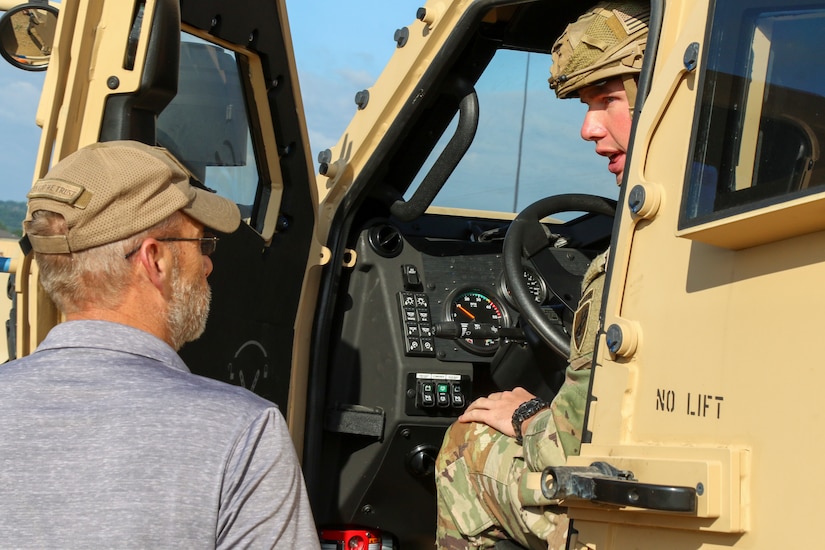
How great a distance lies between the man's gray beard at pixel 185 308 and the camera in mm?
1626

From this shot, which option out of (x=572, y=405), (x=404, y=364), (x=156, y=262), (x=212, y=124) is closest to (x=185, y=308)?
(x=156, y=262)

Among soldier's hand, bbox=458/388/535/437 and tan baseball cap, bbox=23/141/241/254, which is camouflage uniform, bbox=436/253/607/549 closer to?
soldier's hand, bbox=458/388/535/437

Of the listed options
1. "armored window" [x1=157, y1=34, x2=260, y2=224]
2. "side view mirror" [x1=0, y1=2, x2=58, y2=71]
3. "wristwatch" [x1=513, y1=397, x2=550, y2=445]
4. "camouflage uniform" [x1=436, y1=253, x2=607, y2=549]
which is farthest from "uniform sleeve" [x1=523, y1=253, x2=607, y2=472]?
"side view mirror" [x1=0, y1=2, x2=58, y2=71]

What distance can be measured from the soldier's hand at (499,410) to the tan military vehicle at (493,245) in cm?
17

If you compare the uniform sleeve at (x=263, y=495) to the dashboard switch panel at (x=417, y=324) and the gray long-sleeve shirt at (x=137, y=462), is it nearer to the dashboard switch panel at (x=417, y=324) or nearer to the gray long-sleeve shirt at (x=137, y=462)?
the gray long-sleeve shirt at (x=137, y=462)

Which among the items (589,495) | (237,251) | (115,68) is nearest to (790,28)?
(589,495)

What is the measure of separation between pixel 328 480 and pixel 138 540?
1.86m

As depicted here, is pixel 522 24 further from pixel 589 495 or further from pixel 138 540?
pixel 138 540

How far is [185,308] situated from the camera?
165cm

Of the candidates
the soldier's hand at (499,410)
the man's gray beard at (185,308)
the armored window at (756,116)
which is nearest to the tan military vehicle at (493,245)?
the armored window at (756,116)

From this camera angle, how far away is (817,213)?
1489mm

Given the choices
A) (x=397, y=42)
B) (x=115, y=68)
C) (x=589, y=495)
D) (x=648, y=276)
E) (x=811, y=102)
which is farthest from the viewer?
(x=397, y=42)

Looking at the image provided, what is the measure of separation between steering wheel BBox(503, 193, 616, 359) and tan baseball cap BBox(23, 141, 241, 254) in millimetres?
1293

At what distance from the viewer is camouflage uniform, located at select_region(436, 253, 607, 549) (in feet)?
7.27
